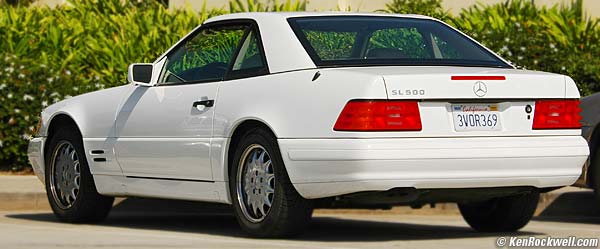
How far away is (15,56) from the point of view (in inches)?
661

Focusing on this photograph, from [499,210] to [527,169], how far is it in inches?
49.0

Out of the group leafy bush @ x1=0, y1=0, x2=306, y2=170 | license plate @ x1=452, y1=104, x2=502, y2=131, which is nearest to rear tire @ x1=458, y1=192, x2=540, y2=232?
license plate @ x1=452, y1=104, x2=502, y2=131

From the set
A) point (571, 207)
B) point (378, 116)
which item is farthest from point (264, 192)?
point (571, 207)

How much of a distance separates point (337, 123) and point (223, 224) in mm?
2900

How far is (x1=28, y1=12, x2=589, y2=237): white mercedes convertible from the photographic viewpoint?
28.5ft

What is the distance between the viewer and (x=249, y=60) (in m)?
9.75

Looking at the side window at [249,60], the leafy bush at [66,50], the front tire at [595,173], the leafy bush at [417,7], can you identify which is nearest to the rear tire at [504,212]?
the front tire at [595,173]

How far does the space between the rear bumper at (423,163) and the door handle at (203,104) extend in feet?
3.12

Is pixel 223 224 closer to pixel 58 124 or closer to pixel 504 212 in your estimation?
pixel 58 124

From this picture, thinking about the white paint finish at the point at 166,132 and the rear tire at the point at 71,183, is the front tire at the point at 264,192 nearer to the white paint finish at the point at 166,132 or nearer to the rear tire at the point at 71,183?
the white paint finish at the point at 166,132

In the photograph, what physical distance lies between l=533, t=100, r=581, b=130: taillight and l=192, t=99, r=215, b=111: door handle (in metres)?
2.11

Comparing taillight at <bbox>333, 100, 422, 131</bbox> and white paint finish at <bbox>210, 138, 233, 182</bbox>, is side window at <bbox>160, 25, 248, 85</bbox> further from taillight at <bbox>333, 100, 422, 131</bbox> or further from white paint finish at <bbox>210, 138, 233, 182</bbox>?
taillight at <bbox>333, 100, 422, 131</bbox>

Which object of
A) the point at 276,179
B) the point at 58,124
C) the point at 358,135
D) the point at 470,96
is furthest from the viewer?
the point at 58,124

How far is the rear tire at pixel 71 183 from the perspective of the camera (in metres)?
11.1
